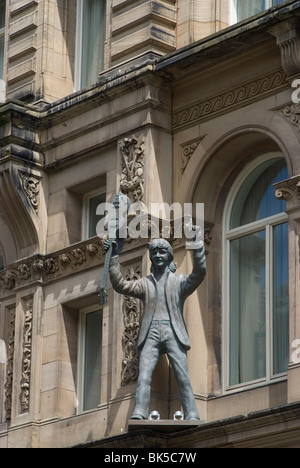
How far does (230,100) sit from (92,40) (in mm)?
4314

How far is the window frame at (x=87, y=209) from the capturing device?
87.7ft

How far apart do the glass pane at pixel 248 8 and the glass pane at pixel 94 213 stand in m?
3.85

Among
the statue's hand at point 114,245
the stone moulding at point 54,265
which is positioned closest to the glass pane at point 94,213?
the stone moulding at point 54,265

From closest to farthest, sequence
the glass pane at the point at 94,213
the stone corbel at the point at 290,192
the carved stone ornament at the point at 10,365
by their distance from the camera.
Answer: the stone corbel at the point at 290,192, the carved stone ornament at the point at 10,365, the glass pane at the point at 94,213

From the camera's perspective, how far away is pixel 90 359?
2616 cm

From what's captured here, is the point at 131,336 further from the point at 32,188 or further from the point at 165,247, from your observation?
the point at 32,188

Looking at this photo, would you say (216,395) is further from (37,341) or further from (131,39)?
(131,39)

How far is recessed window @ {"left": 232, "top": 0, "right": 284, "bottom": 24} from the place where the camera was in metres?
25.7

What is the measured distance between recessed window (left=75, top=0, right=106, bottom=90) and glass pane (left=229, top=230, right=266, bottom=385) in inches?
192

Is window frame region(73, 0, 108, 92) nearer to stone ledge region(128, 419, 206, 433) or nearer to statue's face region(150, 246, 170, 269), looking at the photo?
statue's face region(150, 246, 170, 269)

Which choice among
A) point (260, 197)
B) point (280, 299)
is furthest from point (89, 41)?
point (280, 299)

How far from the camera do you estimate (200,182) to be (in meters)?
25.0

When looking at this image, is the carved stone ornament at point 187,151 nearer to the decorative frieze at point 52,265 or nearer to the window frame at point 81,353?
the decorative frieze at point 52,265
